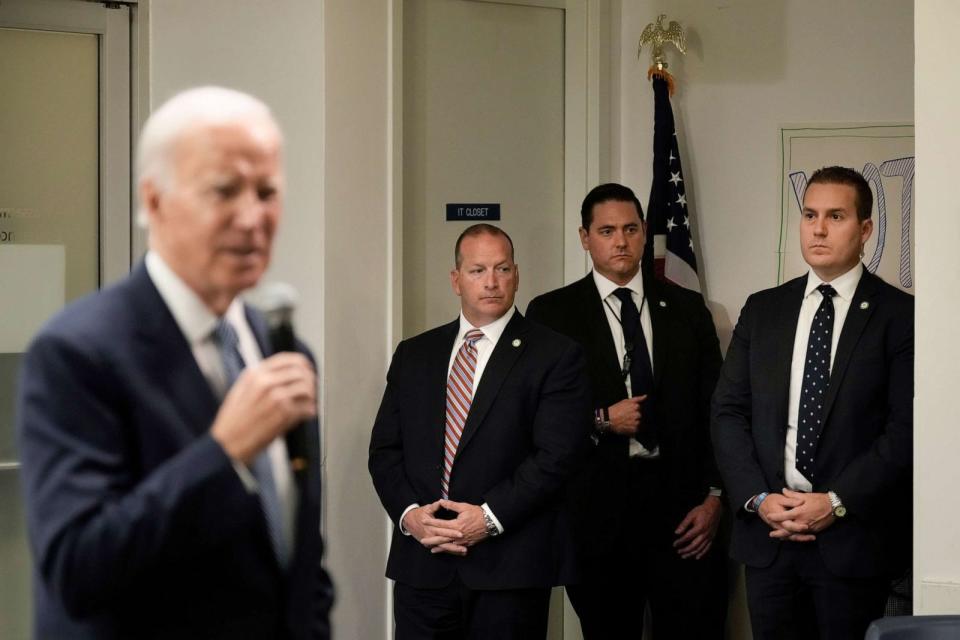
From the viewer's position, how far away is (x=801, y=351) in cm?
364

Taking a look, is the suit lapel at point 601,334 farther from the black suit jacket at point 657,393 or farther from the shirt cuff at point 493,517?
the shirt cuff at point 493,517

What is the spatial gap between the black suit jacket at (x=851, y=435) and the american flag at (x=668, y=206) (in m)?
1.24

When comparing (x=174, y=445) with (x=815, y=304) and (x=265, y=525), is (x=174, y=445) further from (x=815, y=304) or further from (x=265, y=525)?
(x=815, y=304)

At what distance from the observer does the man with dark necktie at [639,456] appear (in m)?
4.34

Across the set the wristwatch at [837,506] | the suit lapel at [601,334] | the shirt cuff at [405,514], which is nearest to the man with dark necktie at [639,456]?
the suit lapel at [601,334]

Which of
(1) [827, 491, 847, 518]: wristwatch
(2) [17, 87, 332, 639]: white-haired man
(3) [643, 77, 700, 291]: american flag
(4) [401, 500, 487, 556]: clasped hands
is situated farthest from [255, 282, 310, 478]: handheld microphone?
(3) [643, 77, 700, 291]: american flag

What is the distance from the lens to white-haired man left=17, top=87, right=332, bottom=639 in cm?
127

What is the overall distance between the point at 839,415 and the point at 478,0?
2.35 m

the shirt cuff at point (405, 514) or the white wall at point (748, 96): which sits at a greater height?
the white wall at point (748, 96)
